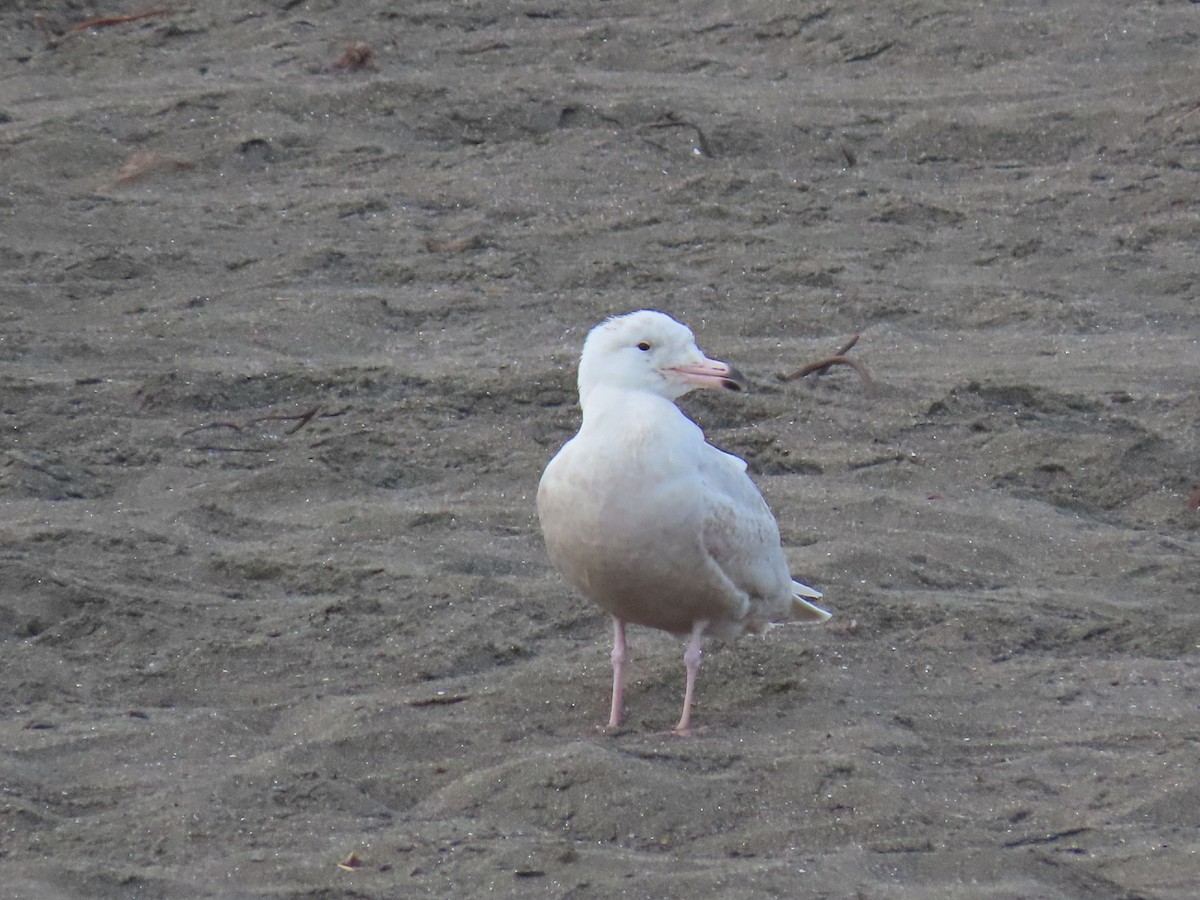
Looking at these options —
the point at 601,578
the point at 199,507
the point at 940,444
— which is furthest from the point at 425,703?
the point at 940,444

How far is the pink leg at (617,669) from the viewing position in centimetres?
426

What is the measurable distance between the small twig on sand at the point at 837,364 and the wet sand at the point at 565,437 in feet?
0.12

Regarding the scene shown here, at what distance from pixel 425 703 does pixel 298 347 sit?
2.26 metres

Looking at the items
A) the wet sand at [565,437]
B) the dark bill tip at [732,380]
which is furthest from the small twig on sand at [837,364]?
the dark bill tip at [732,380]

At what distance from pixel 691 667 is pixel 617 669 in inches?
7.0

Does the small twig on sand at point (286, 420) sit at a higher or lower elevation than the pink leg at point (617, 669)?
higher

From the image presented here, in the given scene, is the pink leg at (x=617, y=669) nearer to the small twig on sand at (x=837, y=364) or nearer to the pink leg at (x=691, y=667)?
the pink leg at (x=691, y=667)

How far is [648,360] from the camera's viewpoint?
4547 millimetres

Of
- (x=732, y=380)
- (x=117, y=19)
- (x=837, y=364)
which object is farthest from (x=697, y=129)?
(x=732, y=380)

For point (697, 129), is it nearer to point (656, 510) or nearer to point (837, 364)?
point (837, 364)

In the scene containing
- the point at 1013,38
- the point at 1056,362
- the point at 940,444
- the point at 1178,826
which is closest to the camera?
the point at 1178,826

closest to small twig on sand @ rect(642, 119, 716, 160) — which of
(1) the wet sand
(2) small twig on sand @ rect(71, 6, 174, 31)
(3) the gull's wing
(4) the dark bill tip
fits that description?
(1) the wet sand

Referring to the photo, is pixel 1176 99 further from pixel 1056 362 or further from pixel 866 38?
pixel 1056 362

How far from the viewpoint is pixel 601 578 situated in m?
4.24
